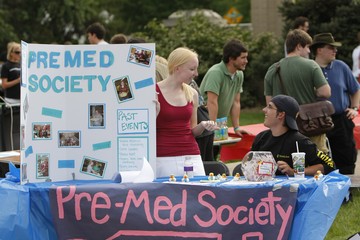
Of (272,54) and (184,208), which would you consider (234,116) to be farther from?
(272,54)

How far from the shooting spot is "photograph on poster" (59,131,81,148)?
6.07 m

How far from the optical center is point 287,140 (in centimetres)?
660

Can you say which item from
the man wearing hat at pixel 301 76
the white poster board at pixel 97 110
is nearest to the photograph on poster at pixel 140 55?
the white poster board at pixel 97 110

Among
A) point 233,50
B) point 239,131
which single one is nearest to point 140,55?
point 233,50

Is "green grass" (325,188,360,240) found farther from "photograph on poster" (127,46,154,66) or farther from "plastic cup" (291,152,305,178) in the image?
"photograph on poster" (127,46,154,66)

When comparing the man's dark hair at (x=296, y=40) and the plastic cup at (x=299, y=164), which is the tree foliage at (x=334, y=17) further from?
the plastic cup at (x=299, y=164)

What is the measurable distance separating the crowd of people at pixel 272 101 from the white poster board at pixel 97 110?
22cm

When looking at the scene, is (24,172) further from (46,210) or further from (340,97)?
(340,97)

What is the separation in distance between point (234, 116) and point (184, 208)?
4314mm

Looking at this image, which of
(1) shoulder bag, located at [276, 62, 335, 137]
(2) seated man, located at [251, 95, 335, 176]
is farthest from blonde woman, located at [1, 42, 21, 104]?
(2) seated man, located at [251, 95, 335, 176]

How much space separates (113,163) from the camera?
6.09 m

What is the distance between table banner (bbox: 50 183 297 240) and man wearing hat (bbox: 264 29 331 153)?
9.49 ft

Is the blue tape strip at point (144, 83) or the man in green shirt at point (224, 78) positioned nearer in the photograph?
the blue tape strip at point (144, 83)

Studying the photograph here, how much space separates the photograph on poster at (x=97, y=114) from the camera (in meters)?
6.08
